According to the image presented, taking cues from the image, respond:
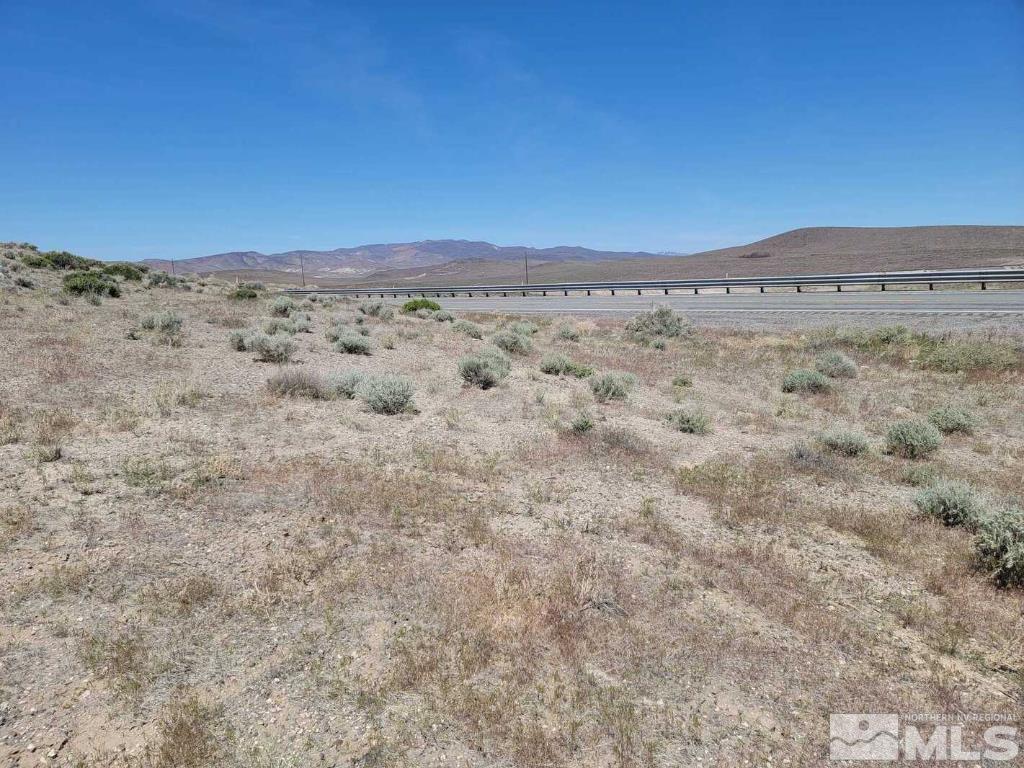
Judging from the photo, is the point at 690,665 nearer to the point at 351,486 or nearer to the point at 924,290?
the point at 351,486

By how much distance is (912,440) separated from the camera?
8961 mm

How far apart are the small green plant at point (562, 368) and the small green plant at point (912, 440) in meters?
7.04

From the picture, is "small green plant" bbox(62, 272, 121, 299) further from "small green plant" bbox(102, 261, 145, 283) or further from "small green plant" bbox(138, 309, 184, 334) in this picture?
"small green plant" bbox(102, 261, 145, 283)

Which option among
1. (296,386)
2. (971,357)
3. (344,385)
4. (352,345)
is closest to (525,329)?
(352,345)

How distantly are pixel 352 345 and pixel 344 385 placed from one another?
4.89m

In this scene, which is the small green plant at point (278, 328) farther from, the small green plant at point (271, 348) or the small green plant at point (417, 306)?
Answer: the small green plant at point (417, 306)

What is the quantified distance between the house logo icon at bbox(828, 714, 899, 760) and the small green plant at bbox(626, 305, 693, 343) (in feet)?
61.6

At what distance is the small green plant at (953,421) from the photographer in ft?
33.7

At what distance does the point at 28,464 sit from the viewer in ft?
21.3

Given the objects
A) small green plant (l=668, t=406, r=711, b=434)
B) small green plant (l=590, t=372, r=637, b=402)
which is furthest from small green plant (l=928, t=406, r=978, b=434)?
small green plant (l=590, t=372, r=637, b=402)

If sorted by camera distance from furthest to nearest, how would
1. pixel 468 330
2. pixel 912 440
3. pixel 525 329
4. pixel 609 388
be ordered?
pixel 525 329
pixel 468 330
pixel 609 388
pixel 912 440

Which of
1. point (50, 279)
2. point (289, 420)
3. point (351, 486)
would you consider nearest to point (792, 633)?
point (351, 486)

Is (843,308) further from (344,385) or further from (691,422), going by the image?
(344,385)

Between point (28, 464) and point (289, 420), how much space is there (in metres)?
3.40
